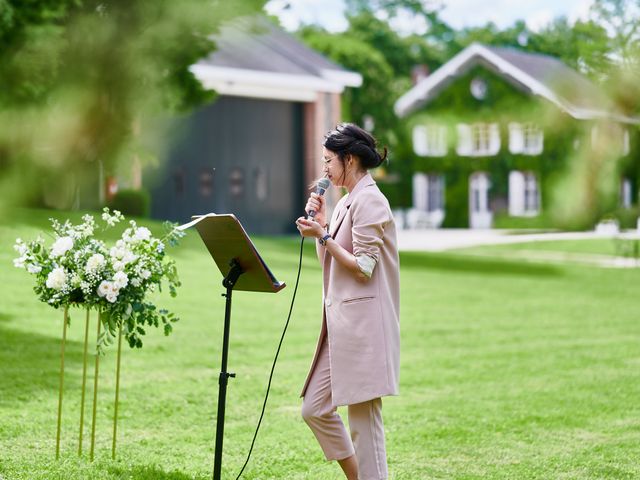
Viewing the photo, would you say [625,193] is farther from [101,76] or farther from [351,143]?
[351,143]

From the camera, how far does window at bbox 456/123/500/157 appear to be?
1834 inches

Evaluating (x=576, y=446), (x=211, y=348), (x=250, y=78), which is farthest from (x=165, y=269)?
(x=250, y=78)

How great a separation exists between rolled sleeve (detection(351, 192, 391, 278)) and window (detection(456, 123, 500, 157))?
41720mm

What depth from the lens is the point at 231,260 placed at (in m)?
5.52

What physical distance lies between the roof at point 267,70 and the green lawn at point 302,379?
15.0 meters

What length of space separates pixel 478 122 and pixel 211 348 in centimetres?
3605

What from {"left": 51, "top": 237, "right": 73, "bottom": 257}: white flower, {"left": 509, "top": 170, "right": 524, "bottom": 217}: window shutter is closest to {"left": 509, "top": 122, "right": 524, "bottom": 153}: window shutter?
{"left": 509, "top": 170, "right": 524, "bottom": 217}: window shutter

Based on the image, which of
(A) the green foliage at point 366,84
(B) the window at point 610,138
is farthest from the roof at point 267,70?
(B) the window at point 610,138

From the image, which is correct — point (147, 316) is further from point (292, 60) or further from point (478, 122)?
point (478, 122)

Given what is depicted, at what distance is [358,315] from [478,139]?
42.5 m

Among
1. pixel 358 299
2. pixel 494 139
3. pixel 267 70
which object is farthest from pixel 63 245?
pixel 494 139

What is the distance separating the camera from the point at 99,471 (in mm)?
6684

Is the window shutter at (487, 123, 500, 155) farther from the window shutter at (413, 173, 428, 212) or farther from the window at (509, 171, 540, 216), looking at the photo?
the window shutter at (413, 173, 428, 212)

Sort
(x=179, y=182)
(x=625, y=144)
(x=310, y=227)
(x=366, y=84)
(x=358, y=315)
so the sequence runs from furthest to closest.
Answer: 1. (x=366, y=84)
2. (x=625, y=144)
3. (x=179, y=182)
4. (x=358, y=315)
5. (x=310, y=227)
